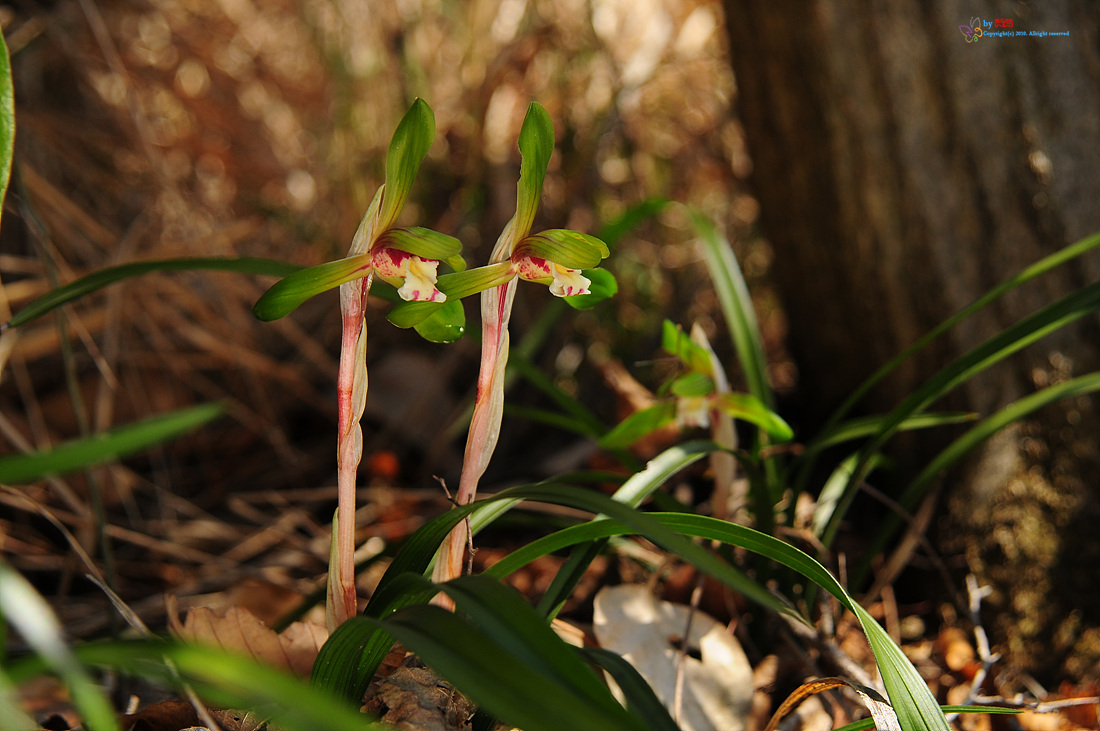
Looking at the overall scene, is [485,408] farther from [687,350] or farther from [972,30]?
[972,30]

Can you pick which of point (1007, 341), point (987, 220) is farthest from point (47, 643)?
point (987, 220)

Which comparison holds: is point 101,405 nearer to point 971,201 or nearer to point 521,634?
point 521,634

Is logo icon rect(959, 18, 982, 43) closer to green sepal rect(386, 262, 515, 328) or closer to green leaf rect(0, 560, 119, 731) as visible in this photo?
green sepal rect(386, 262, 515, 328)

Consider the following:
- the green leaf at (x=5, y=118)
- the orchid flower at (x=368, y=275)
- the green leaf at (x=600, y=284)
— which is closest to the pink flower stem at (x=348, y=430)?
the orchid flower at (x=368, y=275)

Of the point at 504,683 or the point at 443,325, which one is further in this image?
the point at 443,325

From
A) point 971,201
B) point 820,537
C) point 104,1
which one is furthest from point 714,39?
point 104,1

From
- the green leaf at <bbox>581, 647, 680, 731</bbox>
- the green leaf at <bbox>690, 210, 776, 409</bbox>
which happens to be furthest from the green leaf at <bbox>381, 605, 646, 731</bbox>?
the green leaf at <bbox>690, 210, 776, 409</bbox>

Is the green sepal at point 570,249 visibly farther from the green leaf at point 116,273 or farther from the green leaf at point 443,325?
the green leaf at point 116,273

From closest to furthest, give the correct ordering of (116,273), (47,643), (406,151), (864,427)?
(47,643) → (406,151) → (116,273) → (864,427)
